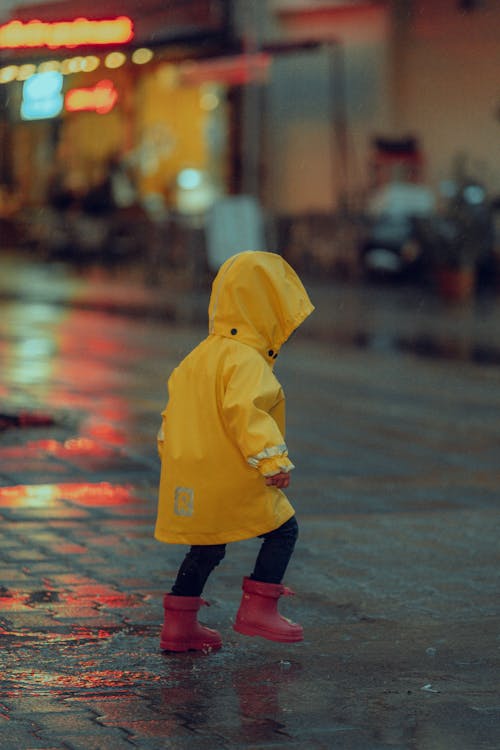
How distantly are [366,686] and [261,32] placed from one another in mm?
25967

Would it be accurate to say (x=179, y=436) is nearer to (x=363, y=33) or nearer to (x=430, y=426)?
(x=430, y=426)

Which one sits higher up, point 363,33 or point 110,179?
point 363,33

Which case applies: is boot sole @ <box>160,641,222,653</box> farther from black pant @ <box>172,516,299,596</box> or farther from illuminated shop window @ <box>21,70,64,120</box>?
illuminated shop window @ <box>21,70,64,120</box>

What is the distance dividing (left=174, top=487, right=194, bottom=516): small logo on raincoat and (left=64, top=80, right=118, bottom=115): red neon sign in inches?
1140

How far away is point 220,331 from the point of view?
5.65 m

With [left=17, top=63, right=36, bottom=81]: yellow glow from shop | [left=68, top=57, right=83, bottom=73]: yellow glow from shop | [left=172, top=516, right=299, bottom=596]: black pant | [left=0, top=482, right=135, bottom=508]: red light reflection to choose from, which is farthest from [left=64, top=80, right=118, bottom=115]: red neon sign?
[left=172, top=516, right=299, bottom=596]: black pant

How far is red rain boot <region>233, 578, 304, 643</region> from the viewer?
5629mm

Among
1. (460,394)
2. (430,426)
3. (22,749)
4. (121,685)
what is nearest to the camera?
(22,749)

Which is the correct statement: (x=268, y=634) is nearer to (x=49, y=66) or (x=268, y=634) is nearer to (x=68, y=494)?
(x=68, y=494)

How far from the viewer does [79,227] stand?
1313 inches

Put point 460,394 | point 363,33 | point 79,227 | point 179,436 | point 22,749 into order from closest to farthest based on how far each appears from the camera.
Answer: point 22,749 → point 179,436 → point 460,394 → point 363,33 → point 79,227

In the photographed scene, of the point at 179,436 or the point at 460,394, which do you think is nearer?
the point at 179,436

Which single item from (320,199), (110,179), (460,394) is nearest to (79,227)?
(110,179)

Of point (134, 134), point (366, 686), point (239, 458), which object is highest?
point (134, 134)
